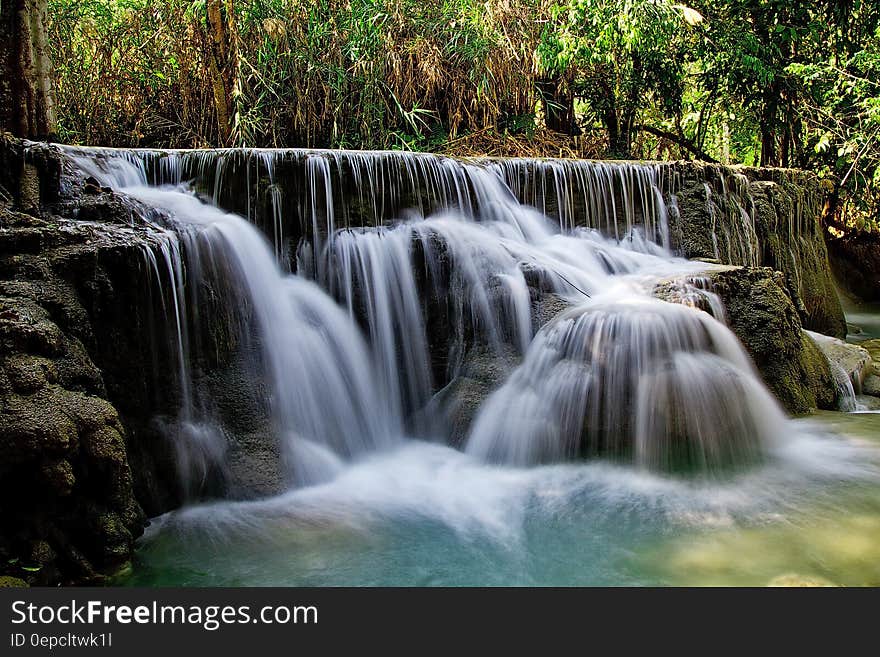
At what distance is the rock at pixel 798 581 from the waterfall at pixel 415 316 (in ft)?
4.14

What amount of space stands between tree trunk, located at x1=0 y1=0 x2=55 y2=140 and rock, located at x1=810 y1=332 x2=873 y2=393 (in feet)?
23.1

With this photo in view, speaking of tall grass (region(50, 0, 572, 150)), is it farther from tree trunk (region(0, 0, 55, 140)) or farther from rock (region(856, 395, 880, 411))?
rock (region(856, 395, 880, 411))

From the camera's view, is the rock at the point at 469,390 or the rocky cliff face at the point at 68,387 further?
the rock at the point at 469,390

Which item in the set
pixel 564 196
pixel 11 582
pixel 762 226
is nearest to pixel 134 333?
pixel 11 582

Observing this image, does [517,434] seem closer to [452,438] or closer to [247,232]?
[452,438]

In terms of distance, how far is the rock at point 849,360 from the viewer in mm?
6062

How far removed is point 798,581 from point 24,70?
647 cm

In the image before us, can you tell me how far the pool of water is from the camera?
3221mm

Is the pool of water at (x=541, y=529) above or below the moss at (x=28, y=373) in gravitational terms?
below

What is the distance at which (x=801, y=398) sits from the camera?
5359 millimetres

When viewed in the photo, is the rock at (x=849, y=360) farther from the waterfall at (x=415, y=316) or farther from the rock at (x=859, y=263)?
the rock at (x=859, y=263)

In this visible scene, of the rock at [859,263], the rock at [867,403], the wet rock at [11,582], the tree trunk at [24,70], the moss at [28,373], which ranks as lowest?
the rock at [867,403]

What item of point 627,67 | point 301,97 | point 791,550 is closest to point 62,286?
point 791,550

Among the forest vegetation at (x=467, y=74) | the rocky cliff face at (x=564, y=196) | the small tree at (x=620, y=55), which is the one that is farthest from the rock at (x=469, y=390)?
the small tree at (x=620, y=55)
